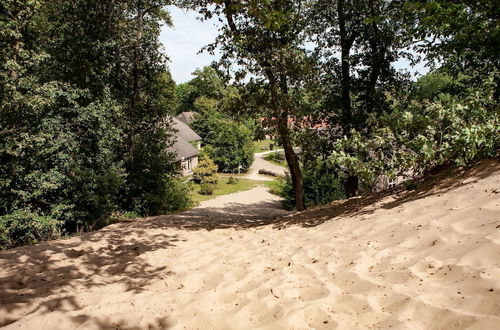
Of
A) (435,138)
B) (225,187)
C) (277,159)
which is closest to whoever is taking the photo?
(435,138)

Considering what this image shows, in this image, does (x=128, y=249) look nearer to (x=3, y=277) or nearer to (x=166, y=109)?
(x=3, y=277)

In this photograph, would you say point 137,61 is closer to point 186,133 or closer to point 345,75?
point 345,75

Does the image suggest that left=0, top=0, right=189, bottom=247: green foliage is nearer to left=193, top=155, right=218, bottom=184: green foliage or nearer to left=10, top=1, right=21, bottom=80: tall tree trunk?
left=10, top=1, right=21, bottom=80: tall tree trunk

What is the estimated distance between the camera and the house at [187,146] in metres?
35.7

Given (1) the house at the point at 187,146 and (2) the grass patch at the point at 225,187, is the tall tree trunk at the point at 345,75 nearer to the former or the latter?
(2) the grass patch at the point at 225,187

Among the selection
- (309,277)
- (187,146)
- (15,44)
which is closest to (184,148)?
(187,146)

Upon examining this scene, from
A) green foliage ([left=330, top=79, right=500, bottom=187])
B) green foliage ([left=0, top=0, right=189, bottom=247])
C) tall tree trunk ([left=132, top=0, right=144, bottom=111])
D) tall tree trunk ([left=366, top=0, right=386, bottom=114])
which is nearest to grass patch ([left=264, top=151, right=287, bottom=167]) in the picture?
green foliage ([left=0, top=0, right=189, bottom=247])

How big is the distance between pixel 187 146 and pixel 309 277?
35541 millimetres

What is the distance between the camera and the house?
3572 centimetres

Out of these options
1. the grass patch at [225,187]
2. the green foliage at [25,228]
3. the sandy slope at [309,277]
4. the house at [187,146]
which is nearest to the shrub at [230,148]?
the house at [187,146]

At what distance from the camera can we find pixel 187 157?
1437 inches

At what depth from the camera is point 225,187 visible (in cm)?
3491

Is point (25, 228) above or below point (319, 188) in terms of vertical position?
above

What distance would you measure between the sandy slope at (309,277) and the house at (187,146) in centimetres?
2919
